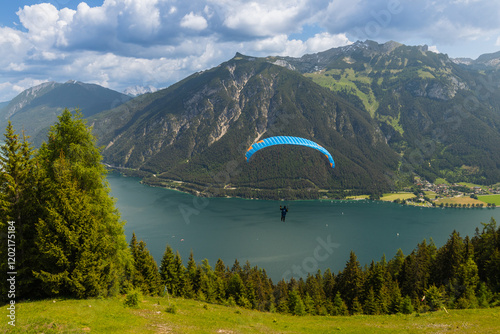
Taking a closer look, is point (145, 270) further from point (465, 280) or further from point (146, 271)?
point (465, 280)

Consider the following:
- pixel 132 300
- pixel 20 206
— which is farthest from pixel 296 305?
pixel 20 206

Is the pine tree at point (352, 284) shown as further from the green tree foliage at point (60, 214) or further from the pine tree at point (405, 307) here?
the green tree foliage at point (60, 214)

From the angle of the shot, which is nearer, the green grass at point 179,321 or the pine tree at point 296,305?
the green grass at point 179,321

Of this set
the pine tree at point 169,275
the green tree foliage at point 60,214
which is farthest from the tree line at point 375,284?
the green tree foliage at point 60,214

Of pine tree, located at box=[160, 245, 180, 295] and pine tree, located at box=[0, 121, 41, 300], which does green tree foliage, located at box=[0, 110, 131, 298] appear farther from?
pine tree, located at box=[160, 245, 180, 295]

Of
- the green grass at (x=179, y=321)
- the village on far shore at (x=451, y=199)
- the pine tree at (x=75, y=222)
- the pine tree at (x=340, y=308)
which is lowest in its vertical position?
the pine tree at (x=340, y=308)

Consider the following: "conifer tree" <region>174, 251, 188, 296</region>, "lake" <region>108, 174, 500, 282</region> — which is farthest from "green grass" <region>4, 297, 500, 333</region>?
"lake" <region>108, 174, 500, 282</region>

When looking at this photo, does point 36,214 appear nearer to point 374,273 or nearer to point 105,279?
point 105,279

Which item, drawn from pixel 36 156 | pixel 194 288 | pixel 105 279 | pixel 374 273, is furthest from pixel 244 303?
pixel 36 156
